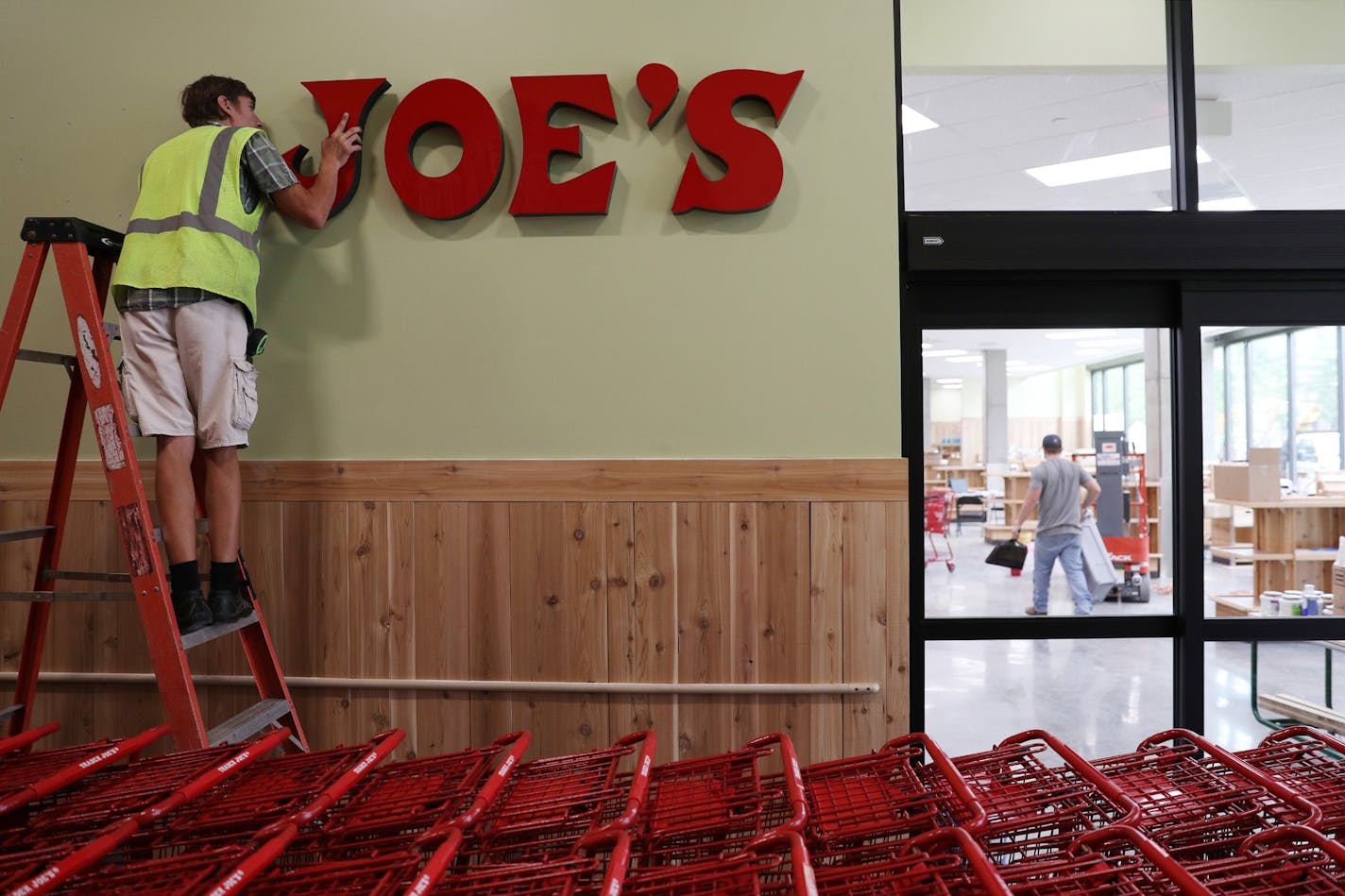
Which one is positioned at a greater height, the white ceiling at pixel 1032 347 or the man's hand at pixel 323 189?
the man's hand at pixel 323 189

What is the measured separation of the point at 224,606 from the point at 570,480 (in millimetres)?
1070

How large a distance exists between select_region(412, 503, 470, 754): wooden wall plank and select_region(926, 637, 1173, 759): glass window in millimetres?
1614

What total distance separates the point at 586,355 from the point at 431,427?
584mm

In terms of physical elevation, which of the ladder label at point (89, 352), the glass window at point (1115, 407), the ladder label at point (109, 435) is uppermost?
the ladder label at point (89, 352)

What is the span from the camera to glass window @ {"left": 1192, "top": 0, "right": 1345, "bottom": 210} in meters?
2.93

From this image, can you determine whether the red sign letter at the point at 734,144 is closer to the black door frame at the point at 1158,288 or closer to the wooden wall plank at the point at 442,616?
the black door frame at the point at 1158,288

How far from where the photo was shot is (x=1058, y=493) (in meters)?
2.96

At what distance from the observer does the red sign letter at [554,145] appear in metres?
2.71

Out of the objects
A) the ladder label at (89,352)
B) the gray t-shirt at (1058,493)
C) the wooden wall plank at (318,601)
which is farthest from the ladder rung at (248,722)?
the gray t-shirt at (1058,493)

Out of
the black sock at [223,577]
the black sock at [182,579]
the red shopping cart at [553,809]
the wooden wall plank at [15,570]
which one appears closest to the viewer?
the red shopping cart at [553,809]

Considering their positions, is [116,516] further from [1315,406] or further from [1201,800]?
[1315,406]

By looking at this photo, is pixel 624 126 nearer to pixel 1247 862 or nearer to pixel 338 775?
pixel 338 775

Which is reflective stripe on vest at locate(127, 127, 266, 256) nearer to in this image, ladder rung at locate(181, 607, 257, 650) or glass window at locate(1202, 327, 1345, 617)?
ladder rung at locate(181, 607, 257, 650)

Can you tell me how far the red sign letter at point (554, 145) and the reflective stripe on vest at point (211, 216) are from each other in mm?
845
